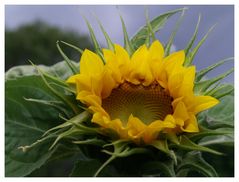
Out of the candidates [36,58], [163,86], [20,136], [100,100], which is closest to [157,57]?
[163,86]

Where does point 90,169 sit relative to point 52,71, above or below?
below

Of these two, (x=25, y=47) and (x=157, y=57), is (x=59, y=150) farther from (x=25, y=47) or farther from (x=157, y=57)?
(x=25, y=47)

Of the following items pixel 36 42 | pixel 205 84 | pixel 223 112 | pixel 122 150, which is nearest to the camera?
pixel 122 150

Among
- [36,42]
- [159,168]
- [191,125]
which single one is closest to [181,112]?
[191,125]

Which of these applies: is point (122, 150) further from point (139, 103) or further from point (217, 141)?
point (217, 141)

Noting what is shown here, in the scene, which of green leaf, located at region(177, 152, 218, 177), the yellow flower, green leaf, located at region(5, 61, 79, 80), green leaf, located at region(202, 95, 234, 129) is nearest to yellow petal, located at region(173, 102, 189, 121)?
the yellow flower

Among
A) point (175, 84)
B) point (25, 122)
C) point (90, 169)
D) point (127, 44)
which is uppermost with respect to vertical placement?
point (127, 44)

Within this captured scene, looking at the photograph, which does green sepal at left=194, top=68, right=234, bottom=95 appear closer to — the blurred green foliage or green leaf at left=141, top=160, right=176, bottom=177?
green leaf at left=141, top=160, right=176, bottom=177
